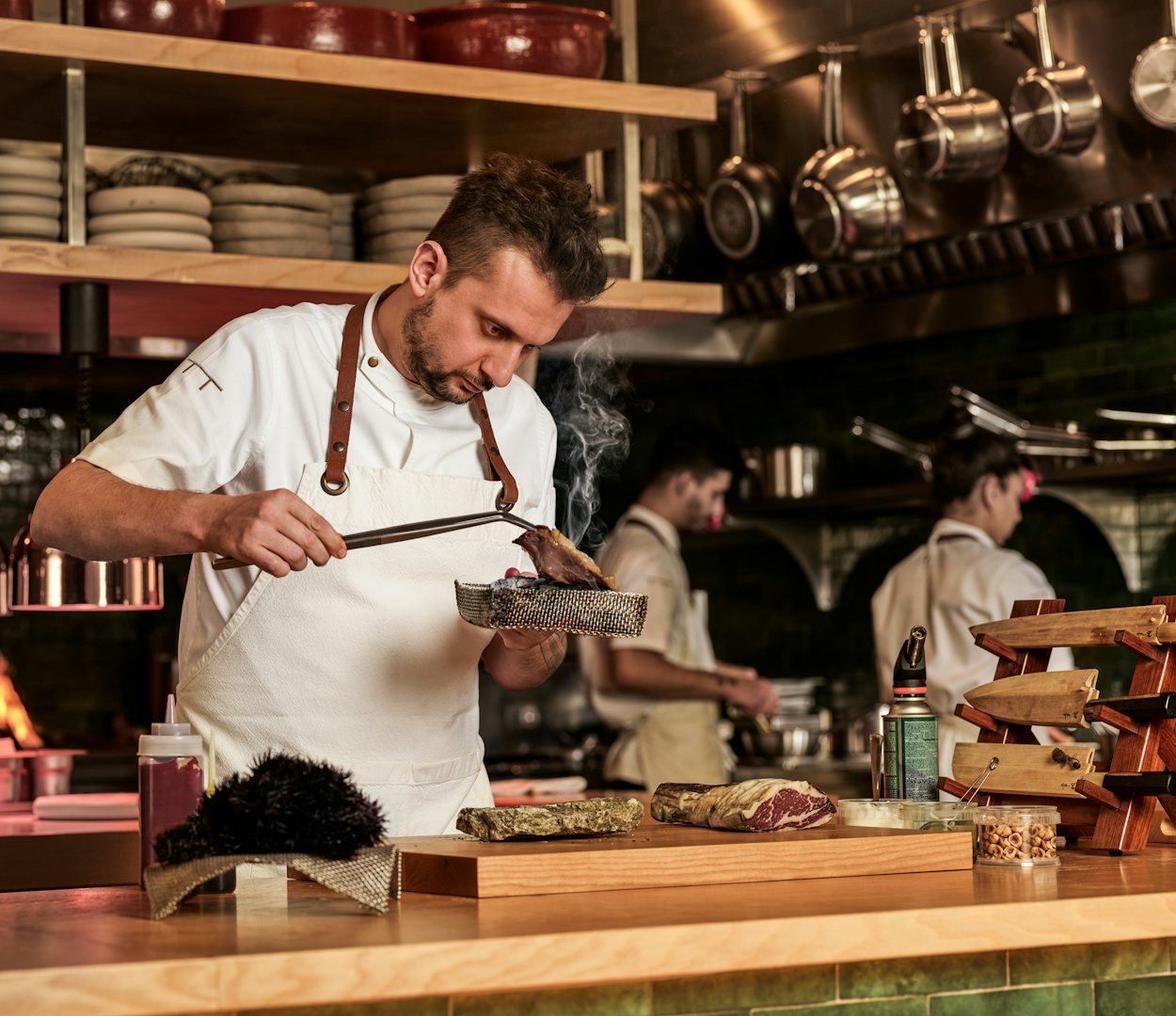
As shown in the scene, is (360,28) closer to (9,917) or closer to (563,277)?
(563,277)

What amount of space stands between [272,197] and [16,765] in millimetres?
1414

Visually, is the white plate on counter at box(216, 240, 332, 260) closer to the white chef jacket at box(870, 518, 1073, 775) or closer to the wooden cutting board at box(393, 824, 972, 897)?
the wooden cutting board at box(393, 824, 972, 897)

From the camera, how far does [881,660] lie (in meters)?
5.19

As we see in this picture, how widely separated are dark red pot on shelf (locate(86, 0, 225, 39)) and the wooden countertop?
1.86 m

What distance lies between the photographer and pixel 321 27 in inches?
133

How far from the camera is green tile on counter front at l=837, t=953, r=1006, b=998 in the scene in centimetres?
169

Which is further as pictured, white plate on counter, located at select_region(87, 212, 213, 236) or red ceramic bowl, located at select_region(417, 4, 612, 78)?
red ceramic bowl, located at select_region(417, 4, 612, 78)

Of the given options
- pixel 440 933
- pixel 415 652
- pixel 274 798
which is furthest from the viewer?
pixel 415 652

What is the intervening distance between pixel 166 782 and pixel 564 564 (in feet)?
2.18

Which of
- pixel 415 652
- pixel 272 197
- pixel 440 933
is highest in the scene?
pixel 272 197

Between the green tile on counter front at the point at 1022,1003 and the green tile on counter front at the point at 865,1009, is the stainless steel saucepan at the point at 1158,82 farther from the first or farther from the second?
the green tile on counter front at the point at 865,1009

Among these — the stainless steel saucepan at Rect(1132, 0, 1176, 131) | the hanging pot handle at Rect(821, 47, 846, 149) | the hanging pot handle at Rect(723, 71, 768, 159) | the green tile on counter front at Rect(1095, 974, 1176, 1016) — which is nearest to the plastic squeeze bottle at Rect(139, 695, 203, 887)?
the green tile on counter front at Rect(1095, 974, 1176, 1016)

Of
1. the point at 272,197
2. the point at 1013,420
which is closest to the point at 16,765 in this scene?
the point at 272,197

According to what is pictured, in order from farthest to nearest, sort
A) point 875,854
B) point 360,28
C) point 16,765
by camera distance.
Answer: point 16,765 → point 360,28 → point 875,854
